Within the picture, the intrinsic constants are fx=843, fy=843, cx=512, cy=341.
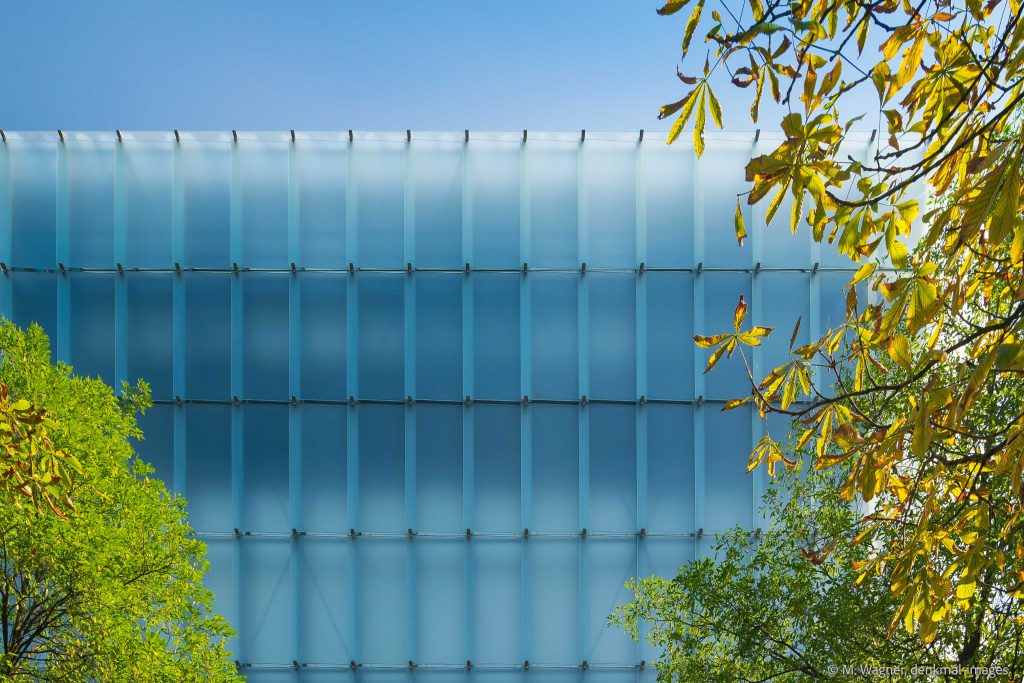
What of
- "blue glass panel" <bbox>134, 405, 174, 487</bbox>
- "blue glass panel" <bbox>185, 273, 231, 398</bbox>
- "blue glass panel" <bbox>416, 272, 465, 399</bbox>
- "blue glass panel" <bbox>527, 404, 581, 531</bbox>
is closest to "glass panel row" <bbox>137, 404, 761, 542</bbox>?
"blue glass panel" <bbox>527, 404, 581, 531</bbox>

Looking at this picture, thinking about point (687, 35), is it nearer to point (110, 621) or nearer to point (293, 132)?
point (110, 621)

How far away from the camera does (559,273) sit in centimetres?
1421

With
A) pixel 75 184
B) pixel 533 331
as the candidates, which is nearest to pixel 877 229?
pixel 533 331

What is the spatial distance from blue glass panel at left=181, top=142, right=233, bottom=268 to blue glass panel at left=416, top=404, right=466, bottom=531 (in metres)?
4.44

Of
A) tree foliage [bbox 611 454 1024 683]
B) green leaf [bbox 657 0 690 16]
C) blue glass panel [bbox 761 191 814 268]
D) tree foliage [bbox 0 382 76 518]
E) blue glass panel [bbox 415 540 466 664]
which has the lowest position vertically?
blue glass panel [bbox 415 540 466 664]

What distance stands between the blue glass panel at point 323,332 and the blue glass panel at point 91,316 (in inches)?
132

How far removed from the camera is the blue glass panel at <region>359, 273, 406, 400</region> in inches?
557

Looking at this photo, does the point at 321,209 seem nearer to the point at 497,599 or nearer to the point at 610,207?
the point at 610,207

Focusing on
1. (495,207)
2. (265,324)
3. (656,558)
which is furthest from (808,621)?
(265,324)

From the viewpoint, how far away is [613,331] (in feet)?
46.6

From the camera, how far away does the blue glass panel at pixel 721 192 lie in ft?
46.9

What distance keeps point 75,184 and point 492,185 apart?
7217 mm

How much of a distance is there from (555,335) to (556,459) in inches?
81.6

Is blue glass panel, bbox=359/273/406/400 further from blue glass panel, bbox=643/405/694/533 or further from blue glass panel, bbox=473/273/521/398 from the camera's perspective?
blue glass panel, bbox=643/405/694/533
